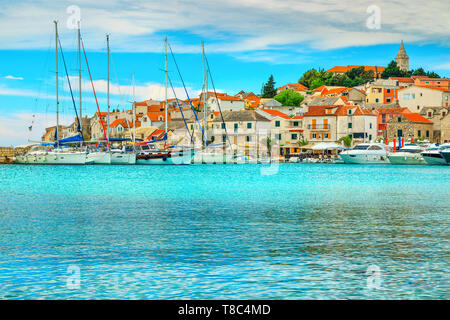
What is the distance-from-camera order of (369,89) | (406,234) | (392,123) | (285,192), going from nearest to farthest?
(406,234) < (285,192) < (392,123) < (369,89)

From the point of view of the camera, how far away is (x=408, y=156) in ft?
286

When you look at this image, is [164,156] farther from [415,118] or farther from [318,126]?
[415,118]

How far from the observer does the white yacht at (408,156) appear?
86.7 metres

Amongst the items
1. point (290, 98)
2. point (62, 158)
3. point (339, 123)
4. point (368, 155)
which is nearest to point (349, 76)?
point (290, 98)

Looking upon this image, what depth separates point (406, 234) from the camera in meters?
17.5

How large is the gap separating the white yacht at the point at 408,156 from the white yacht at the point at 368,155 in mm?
1433

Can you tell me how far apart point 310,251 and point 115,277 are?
17.3 feet

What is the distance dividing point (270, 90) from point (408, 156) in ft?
268

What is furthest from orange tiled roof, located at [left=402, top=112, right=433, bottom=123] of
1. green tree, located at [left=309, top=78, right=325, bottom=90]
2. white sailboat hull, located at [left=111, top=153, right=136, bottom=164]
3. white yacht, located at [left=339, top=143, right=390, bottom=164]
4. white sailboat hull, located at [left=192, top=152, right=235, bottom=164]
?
green tree, located at [left=309, top=78, right=325, bottom=90]

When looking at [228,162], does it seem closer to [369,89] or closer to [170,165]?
[170,165]

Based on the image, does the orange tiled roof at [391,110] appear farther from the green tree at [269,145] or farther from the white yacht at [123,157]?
the white yacht at [123,157]

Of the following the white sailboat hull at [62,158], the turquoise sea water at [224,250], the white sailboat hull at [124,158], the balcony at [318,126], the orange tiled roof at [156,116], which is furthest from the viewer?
the orange tiled roof at [156,116]

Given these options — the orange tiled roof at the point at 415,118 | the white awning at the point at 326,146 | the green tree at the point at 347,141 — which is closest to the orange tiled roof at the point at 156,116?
the white awning at the point at 326,146
